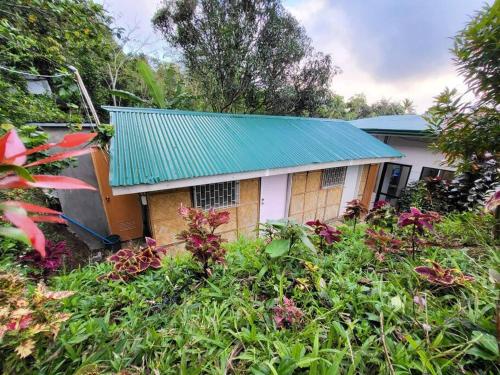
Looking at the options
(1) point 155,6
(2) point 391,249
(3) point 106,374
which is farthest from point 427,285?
(1) point 155,6

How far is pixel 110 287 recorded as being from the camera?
1950mm

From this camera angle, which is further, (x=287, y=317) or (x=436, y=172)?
(x=436, y=172)

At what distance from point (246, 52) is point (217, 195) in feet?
29.0

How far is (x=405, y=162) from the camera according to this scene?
8.95 metres

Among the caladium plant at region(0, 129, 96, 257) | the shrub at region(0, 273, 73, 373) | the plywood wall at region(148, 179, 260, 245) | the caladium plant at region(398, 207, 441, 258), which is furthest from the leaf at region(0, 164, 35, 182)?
the plywood wall at region(148, 179, 260, 245)

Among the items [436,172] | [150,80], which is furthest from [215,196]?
[436,172]

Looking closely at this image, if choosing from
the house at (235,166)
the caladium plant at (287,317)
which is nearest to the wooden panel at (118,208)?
the house at (235,166)

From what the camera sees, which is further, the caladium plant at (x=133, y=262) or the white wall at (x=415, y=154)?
the white wall at (x=415, y=154)

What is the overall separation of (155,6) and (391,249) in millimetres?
14770

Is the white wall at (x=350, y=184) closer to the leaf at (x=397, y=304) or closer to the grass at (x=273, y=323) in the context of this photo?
the grass at (x=273, y=323)

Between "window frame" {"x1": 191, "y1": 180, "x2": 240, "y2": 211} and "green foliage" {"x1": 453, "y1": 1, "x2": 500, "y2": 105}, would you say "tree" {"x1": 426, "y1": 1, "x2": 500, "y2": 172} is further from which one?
"window frame" {"x1": 191, "y1": 180, "x2": 240, "y2": 211}

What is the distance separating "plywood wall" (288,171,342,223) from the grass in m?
4.69

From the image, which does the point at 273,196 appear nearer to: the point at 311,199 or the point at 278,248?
the point at 311,199

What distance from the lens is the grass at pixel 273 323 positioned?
1.20 meters
